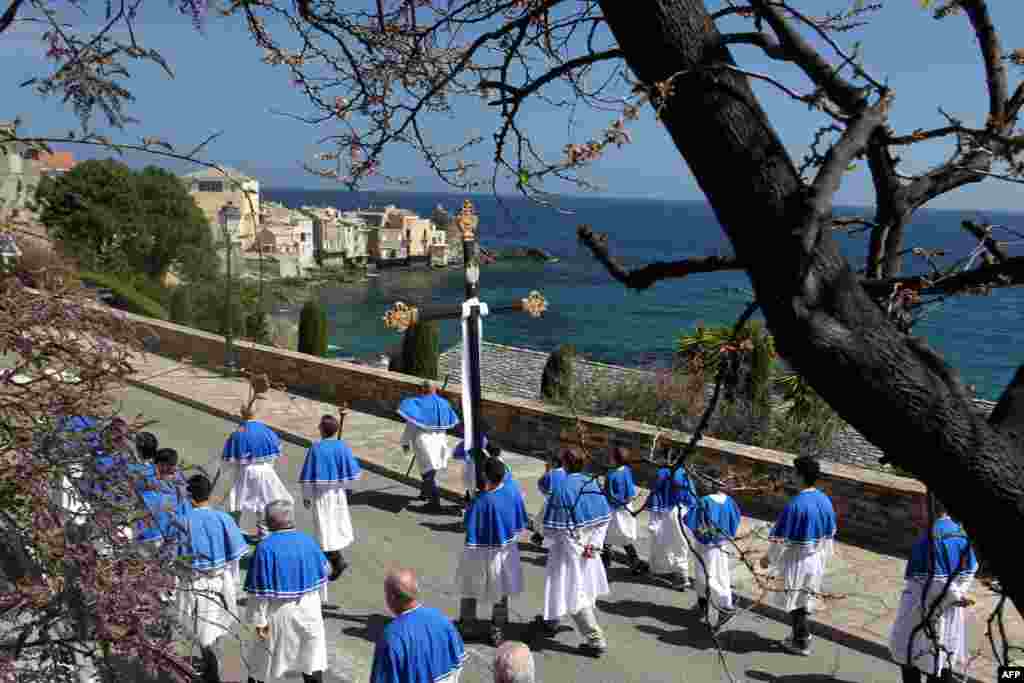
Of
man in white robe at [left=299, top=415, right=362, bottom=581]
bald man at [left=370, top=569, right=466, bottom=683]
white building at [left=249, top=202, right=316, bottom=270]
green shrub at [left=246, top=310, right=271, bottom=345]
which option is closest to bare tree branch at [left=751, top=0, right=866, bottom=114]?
bald man at [left=370, top=569, right=466, bottom=683]

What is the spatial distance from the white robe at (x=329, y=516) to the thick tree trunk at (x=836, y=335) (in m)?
7.98

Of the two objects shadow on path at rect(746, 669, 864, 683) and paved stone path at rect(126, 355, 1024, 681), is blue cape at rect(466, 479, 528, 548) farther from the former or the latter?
shadow on path at rect(746, 669, 864, 683)

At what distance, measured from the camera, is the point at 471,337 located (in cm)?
823

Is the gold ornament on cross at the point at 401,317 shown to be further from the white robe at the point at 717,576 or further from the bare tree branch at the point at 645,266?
the bare tree branch at the point at 645,266

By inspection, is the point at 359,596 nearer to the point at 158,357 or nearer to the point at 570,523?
the point at 570,523

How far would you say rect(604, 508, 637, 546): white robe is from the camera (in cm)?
997

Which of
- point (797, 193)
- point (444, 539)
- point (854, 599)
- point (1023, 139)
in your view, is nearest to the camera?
point (797, 193)

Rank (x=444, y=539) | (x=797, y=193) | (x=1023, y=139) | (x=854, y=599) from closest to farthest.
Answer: (x=797, y=193) < (x=1023, y=139) < (x=854, y=599) < (x=444, y=539)

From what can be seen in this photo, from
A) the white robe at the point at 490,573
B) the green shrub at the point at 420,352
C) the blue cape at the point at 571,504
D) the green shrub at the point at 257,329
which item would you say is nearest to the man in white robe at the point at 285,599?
the white robe at the point at 490,573

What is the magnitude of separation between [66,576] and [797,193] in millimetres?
2503

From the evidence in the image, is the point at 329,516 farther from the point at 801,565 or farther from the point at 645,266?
the point at 645,266

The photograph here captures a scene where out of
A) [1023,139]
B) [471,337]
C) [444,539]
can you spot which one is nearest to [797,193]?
→ [1023,139]

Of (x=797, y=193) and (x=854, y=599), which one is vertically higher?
(x=797, y=193)

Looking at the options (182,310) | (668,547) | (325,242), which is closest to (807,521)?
(668,547)
